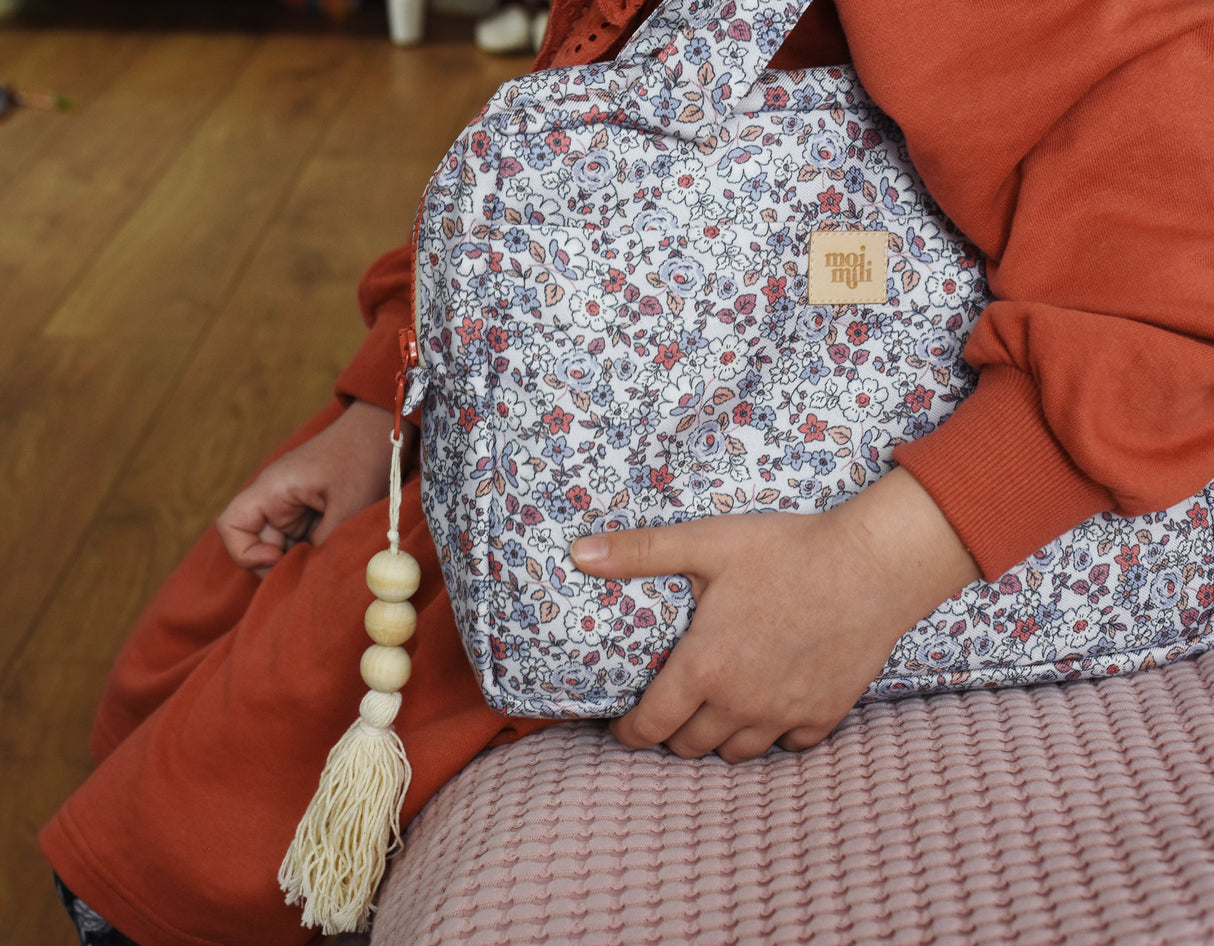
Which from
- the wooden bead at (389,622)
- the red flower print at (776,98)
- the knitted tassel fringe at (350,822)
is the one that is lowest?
the knitted tassel fringe at (350,822)

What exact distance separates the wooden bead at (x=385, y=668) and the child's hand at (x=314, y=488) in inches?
8.0

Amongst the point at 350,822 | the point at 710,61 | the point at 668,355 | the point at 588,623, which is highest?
the point at 710,61

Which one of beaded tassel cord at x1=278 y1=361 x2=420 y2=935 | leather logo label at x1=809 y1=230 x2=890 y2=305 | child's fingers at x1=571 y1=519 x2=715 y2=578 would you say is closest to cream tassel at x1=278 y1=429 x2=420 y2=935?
beaded tassel cord at x1=278 y1=361 x2=420 y2=935

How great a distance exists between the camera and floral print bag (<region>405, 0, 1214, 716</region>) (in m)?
0.55

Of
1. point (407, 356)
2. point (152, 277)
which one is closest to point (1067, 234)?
point (407, 356)

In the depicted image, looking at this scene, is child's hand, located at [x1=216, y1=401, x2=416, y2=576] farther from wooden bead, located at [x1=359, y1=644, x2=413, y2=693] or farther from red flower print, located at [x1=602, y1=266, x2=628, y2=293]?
red flower print, located at [x1=602, y1=266, x2=628, y2=293]

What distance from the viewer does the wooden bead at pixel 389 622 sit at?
0.60 m

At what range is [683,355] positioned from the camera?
0.56 meters

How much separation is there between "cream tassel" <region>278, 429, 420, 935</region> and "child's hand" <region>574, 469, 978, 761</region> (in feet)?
0.37

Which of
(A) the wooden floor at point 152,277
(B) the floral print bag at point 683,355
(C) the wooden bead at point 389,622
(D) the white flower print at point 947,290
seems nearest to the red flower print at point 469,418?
(B) the floral print bag at point 683,355

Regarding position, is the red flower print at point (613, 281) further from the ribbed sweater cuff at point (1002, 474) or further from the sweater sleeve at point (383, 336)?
the sweater sleeve at point (383, 336)

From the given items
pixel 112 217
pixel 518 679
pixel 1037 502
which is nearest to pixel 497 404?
pixel 518 679

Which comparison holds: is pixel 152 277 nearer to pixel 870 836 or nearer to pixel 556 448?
pixel 556 448

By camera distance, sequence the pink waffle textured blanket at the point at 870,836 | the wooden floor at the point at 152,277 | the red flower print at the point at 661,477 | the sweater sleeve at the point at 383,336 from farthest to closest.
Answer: the wooden floor at the point at 152,277
the sweater sleeve at the point at 383,336
the red flower print at the point at 661,477
the pink waffle textured blanket at the point at 870,836
